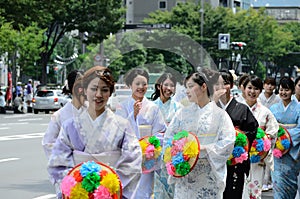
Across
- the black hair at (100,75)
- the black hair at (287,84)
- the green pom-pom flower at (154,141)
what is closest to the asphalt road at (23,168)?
the black hair at (287,84)

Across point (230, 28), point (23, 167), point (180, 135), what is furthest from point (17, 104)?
point (180, 135)

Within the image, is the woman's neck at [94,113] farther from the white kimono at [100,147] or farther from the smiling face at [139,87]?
the smiling face at [139,87]

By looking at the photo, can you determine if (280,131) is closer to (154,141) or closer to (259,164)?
(259,164)

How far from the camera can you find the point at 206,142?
6805mm

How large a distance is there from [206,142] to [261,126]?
3.28 metres

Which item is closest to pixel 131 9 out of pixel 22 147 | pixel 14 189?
pixel 22 147

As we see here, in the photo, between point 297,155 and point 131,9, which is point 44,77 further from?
point 297,155

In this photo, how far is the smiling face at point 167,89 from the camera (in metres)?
7.64

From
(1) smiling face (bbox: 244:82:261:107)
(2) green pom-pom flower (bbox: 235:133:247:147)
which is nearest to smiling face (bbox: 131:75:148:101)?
(2) green pom-pom flower (bbox: 235:133:247:147)

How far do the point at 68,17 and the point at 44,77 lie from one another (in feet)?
15.1

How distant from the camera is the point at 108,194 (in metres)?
5.00

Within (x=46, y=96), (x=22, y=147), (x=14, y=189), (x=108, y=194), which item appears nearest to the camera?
(x=108, y=194)

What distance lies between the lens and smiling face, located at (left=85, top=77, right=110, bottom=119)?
5.13 m

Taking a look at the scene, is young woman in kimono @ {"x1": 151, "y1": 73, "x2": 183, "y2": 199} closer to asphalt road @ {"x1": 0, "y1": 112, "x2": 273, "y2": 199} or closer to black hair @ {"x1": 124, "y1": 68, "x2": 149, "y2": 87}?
black hair @ {"x1": 124, "y1": 68, "x2": 149, "y2": 87}
